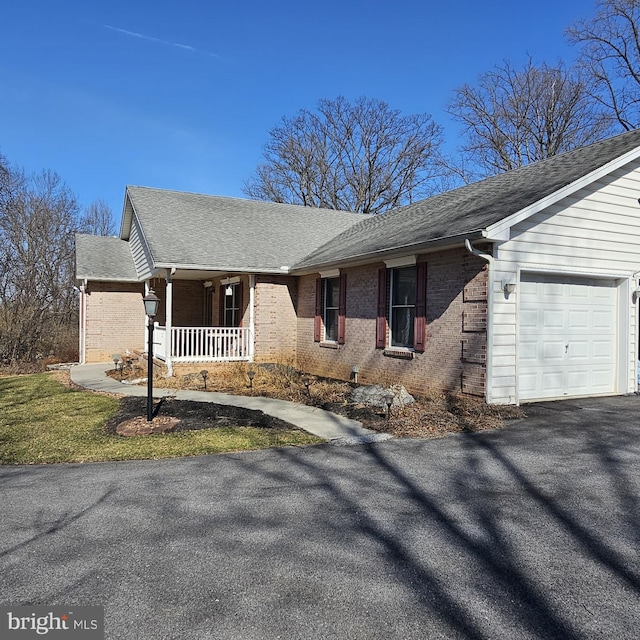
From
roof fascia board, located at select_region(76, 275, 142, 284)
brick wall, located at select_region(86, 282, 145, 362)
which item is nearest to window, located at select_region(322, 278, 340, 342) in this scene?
roof fascia board, located at select_region(76, 275, 142, 284)

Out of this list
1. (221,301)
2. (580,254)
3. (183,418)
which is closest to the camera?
(183,418)

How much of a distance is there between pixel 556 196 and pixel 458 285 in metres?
2.21

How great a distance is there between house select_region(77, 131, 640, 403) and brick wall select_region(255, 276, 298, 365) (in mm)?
41

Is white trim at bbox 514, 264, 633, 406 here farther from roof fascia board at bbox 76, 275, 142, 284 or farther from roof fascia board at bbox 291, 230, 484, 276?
roof fascia board at bbox 76, 275, 142, 284

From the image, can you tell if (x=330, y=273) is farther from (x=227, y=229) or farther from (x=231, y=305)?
(x=231, y=305)

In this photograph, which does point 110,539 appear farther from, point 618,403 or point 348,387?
point 618,403

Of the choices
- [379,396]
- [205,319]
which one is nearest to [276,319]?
[205,319]

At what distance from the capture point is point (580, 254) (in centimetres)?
941

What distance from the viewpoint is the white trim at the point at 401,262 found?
10.2 m

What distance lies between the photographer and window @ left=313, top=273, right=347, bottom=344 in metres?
13.5

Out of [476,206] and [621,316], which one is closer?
[621,316]

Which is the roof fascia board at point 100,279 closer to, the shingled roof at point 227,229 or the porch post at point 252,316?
the shingled roof at point 227,229

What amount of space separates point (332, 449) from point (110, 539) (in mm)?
3306

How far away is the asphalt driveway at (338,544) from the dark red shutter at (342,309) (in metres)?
6.71
